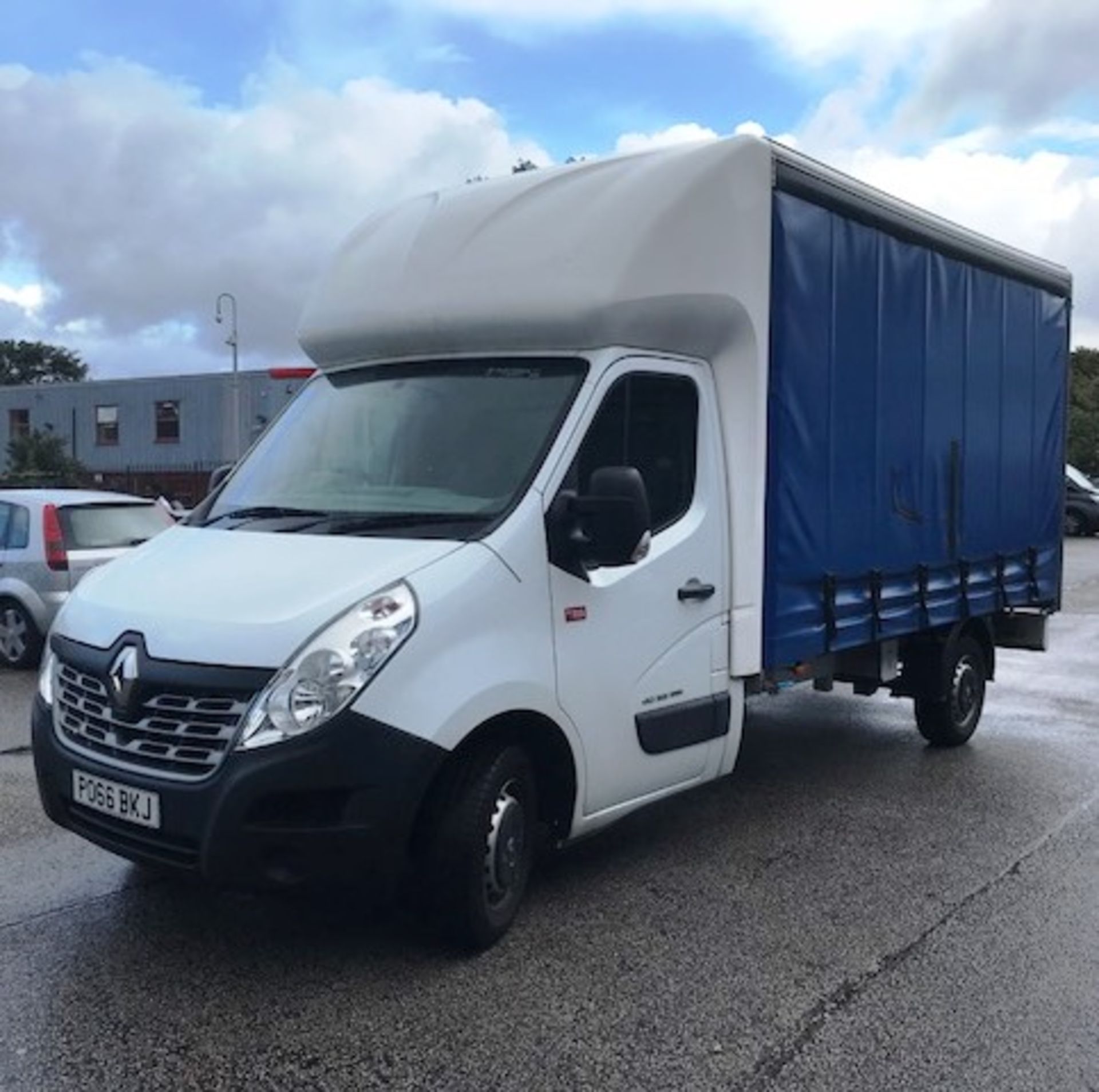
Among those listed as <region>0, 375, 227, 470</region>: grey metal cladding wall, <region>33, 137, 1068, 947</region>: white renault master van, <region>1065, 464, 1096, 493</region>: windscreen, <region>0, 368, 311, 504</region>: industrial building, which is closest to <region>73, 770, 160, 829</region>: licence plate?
<region>33, 137, 1068, 947</region>: white renault master van

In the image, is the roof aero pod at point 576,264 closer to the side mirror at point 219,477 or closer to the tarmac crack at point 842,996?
the side mirror at point 219,477

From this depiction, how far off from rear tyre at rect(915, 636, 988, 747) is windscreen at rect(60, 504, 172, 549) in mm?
6242

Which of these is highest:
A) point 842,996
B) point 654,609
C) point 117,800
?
point 654,609

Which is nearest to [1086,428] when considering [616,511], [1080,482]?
[1080,482]

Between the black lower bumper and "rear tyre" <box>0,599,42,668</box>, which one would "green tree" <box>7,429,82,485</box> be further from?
the black lower bumper

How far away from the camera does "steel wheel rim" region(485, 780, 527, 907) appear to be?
4.17 m

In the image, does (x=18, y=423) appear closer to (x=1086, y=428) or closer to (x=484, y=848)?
(x=484, y=848)

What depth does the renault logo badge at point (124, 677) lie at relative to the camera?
3.88m

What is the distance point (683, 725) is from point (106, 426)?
41.9 meters

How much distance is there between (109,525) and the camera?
407 inches

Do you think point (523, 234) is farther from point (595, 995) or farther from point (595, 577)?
point (595, 995)

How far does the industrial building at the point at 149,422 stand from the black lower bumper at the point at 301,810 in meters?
34.0

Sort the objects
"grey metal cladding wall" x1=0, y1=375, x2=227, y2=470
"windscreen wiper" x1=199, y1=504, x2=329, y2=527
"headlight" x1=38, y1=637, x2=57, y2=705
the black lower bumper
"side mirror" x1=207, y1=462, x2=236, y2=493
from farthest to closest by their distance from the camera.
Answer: "grey metal cladding wall" x1=0, y1=375, x2=227, y2=470, "side mirror" x1=207, y1=462, x2=236, y2=493, "windscreen wiper" x1=199, y1=504, x2=329, y2=527, "headlight" x1=38, y1=637, x2=57, y2=705, the black lower bumper

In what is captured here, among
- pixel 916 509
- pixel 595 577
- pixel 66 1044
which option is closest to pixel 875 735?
pixel 916 509
